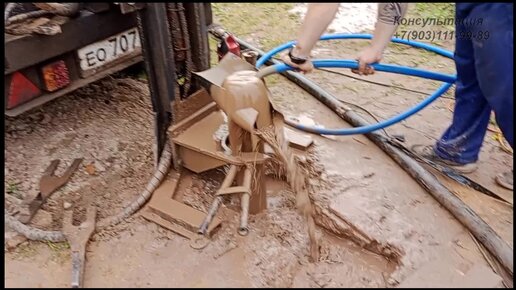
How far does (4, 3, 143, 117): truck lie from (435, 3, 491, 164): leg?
1882mm

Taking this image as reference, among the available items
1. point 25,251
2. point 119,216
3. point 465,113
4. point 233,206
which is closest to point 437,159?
point 465,113

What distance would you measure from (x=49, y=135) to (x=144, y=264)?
1.45m

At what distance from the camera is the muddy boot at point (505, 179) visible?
3135 millimetres

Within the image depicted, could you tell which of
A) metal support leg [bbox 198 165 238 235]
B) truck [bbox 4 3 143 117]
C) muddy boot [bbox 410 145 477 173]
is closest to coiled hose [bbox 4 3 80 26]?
truck [bbox 4 3 143 117]

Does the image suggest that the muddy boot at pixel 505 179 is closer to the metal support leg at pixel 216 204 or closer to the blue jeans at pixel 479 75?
the blue jeans at pixel 479 75

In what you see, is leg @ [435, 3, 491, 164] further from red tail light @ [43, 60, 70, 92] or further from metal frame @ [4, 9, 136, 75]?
red tail light @ [43, 60, 70, 92]

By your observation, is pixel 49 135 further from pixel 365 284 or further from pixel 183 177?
pixel 365 284

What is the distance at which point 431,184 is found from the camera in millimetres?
2943

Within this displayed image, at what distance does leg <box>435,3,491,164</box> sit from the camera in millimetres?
2975

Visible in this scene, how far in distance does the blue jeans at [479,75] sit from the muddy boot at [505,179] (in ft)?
0.59

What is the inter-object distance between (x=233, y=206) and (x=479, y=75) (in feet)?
4.83

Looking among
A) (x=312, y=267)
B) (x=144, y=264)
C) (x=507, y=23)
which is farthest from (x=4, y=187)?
(x=507, y=23)

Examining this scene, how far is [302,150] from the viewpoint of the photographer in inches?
128

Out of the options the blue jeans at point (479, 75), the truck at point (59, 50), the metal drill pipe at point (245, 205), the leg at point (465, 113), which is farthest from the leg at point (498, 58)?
the truck at point (59, 50)
